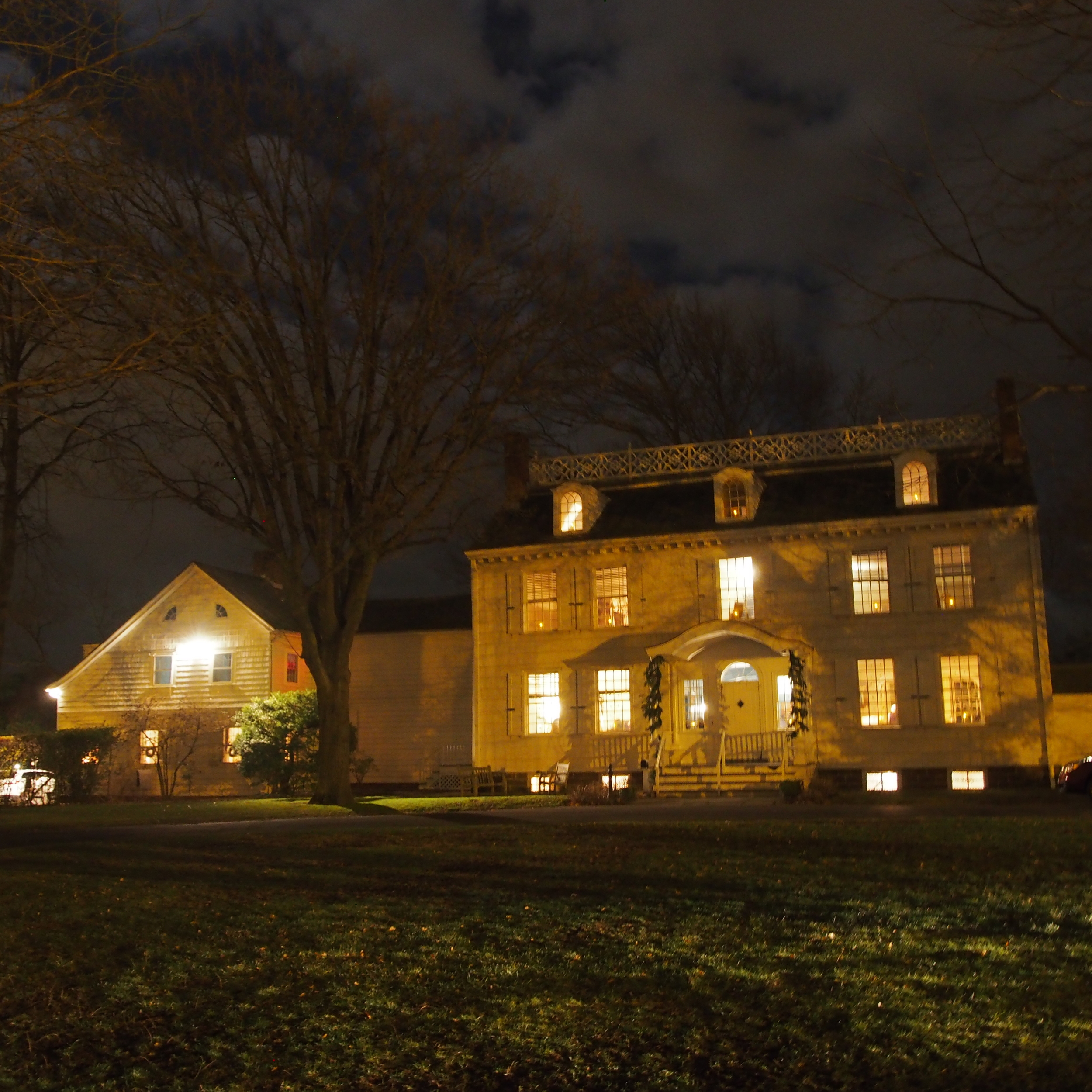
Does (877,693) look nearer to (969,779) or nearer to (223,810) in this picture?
(969,779)

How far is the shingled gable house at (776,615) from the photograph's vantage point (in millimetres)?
26859

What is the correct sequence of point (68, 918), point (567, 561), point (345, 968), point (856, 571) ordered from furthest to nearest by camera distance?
point (567, 561) → point (856, 571) → point (68, 918) → point (345, 968)

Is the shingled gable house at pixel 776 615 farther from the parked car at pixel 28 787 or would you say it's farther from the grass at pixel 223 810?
the parked car at pixel 28 787

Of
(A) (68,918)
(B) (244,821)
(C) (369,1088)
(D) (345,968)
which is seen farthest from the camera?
(B) (244,821)

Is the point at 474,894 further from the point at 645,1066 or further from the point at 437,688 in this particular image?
the point at 437,688

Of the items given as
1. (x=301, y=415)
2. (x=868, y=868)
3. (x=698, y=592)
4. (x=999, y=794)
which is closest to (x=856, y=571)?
(x=698, y=592)

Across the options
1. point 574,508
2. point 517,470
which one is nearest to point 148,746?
point 517,470

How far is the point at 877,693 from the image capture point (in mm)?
27828

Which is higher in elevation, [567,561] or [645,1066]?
[567,561]

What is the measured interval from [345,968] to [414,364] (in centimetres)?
1690

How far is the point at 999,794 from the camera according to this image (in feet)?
78.0

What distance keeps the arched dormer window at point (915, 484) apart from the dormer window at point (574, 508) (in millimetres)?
7711

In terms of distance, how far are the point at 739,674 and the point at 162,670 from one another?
1867 centimetres

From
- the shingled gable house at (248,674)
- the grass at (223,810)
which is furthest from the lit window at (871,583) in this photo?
the shingled gable house at (248,674)
